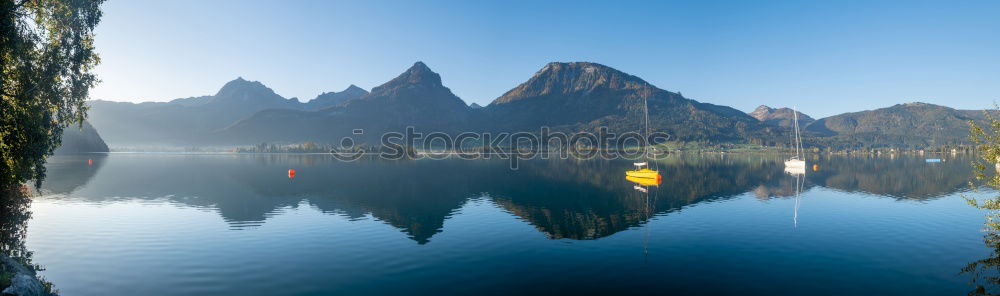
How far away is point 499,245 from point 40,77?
36.4 m

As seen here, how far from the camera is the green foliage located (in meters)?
26.1

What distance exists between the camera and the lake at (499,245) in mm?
27531

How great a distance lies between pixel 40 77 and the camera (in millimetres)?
28984

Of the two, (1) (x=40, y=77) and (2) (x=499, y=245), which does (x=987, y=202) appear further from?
(1) (x=40, y=77)

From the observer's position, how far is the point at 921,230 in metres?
46.3

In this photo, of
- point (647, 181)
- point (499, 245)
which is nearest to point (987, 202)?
point (499, 245)

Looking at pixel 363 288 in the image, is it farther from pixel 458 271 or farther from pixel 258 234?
pixel 258 234

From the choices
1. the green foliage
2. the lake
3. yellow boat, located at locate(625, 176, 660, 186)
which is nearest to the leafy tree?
the lake

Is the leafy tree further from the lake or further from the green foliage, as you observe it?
the green foliage

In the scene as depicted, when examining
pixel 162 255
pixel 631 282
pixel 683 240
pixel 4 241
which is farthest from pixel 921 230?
pixel 4 241

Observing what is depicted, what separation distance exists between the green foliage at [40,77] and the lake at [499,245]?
8.58 metres

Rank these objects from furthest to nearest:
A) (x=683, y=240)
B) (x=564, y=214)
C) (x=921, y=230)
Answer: (x=564, y=214)
(x=921, y=230)
(x=683, y=240)

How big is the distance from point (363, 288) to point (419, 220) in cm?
2593

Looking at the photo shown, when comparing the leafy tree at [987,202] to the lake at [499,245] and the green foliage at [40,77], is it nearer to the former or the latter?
the lake at [499,245]
